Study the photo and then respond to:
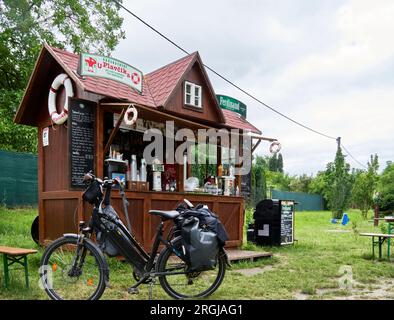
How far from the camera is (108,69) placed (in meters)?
6.88

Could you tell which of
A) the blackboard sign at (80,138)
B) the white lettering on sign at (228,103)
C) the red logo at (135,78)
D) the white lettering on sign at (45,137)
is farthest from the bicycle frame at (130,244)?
the white lettering on sign at (228,103)

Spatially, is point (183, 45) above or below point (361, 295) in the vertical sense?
above

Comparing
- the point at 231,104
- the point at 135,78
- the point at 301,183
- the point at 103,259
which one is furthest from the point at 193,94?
the point at 301,183

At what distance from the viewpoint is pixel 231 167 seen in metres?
9.76

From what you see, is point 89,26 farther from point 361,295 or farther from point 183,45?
point 361,295

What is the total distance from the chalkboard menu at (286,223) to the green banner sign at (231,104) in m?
2.54

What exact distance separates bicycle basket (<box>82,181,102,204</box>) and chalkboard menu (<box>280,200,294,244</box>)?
21.0 ft

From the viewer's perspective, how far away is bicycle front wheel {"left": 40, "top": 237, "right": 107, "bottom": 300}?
431 cm

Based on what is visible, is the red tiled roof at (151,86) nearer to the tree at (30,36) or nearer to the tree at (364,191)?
the tree at (30,36)

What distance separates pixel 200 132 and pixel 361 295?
16.4 feet

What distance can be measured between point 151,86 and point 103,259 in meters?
5.24

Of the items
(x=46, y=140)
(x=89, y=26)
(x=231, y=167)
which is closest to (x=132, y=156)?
(x=46, y=140)

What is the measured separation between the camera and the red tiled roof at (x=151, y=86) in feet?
22.4

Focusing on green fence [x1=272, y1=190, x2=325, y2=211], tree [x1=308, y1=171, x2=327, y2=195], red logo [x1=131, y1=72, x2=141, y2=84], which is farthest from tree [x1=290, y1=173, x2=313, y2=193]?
red logo [x1=131, y1=72, x2=141, y2=84]
